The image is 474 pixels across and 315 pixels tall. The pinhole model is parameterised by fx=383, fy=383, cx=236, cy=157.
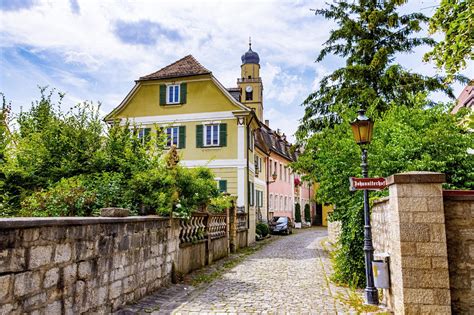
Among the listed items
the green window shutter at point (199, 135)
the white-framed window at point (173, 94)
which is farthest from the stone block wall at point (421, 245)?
the white-framed window at point (173, 94)

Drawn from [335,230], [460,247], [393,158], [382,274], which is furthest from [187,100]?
[460,247]

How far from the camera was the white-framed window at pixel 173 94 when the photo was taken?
20438mm

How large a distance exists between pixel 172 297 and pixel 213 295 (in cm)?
80

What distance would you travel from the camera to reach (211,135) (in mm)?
19797

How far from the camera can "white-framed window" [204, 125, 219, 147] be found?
1969 cm

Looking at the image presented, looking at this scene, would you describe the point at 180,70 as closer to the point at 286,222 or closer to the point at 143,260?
the point at 286,222

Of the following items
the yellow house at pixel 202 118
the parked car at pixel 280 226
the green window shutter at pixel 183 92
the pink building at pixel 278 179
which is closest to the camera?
the yellow house at pixel 202 118

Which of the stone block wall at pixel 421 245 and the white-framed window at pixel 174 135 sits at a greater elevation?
the white-framed window at pixel 174 135

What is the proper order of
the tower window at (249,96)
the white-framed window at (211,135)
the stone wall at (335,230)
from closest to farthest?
1. the stone wall at (335,230)
2. the white-framed window at (211,135)
3. the tower window at (249,96)

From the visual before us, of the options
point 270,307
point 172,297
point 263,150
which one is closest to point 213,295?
point 172,297

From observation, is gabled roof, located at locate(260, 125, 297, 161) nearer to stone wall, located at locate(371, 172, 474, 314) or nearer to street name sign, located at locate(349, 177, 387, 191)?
street name sign, located at locate(349, 177, 387, 191)

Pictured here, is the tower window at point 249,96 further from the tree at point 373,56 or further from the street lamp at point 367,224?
the street lamp at point 367,224

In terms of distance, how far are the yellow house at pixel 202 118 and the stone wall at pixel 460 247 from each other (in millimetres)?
13992

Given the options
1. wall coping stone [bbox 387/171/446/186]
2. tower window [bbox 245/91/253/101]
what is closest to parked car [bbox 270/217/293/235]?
tower window [bbox 245/91/253/101]
